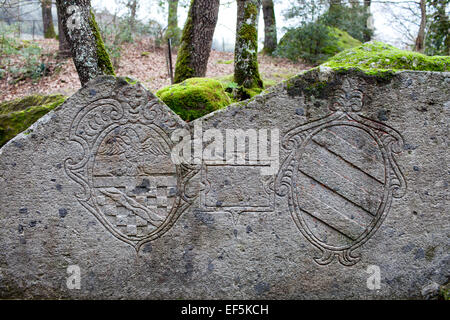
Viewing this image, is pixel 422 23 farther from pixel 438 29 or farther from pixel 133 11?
pixel 133 11

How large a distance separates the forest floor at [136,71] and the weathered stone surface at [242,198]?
→ 4.38m

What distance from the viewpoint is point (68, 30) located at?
431cm

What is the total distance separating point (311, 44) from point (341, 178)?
8.18 meters

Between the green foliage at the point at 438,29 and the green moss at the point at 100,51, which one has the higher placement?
the green foliage at the point at 438,29

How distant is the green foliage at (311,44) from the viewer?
381 inches

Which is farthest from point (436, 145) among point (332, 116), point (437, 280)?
point (437, 280)

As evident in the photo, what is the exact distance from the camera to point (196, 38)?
5.64 meters

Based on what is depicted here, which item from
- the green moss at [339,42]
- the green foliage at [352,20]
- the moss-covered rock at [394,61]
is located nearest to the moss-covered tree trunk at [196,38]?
the moss-covered rock at [394,61]

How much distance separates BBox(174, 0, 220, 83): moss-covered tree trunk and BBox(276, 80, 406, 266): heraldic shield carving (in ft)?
11.5

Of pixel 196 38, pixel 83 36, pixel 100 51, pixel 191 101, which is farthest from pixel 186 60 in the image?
pixel 191 101

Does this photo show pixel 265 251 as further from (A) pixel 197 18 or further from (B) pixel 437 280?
(A) pixel 197 18

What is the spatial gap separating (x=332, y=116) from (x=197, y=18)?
3.82 meters

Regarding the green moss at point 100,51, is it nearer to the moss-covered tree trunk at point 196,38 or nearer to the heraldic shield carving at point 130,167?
the moss-covered tree trunk at point 196,38

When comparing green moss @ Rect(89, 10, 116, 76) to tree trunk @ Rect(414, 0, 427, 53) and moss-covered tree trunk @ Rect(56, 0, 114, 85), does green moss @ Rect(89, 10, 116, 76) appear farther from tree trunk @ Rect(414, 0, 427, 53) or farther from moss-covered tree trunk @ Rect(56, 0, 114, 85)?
tree trunk @ Rect(414, 0, 427, 53)
